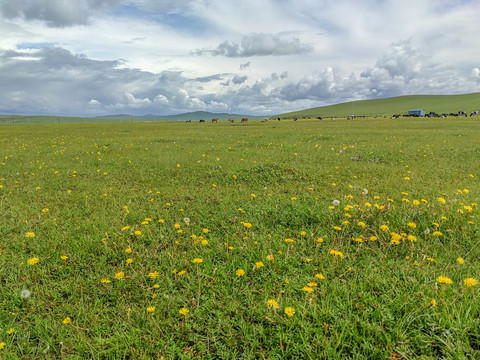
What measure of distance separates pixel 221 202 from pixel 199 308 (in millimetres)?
3645

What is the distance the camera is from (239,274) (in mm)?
3369

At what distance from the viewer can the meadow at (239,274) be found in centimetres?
246

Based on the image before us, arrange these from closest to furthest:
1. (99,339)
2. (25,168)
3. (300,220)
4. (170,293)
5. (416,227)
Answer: (99,339)
(170,293)
(416,227)
(300,220)
(25,168)

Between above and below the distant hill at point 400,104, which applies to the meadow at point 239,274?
below

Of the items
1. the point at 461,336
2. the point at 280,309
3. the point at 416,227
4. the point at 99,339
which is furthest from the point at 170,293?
the point at 416,227

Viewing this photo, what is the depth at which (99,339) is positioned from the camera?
8.46ft

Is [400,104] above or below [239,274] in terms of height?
above

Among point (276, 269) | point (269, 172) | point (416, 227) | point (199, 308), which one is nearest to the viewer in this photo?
point (199, 308)

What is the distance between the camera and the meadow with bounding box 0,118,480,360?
246cm

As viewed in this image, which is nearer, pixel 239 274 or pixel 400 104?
pixel 239 274

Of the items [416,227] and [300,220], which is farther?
[300,220]

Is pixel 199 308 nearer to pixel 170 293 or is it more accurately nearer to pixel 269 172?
pixel 170 293

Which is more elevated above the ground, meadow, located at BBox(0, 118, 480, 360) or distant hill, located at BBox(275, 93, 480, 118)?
distant hill, located at BBox(275, 93, 480, 118)

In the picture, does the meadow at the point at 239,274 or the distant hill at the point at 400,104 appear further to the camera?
the distant hill at the point at 400,104
